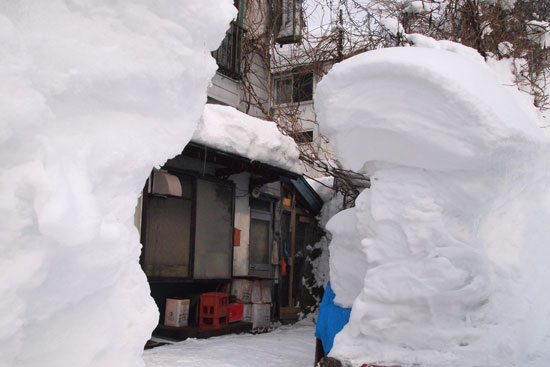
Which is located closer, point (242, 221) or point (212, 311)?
point (212, 311)

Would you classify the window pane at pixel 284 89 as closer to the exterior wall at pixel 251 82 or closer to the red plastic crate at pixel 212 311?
the exterior wall at pixel 251 82

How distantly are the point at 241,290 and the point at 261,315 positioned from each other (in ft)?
2.56

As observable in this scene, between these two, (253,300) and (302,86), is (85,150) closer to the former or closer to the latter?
(253,300)

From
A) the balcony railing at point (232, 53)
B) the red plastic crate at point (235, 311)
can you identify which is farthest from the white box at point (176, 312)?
the balcony railing at point (232, 53)

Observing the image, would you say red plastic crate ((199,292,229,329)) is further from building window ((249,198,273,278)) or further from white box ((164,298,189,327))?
building window ((249,198,273,278))

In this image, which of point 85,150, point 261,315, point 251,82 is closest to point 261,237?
point 261,315

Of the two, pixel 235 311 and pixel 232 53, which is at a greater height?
pixel 232 53

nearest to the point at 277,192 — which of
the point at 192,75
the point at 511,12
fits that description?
the point at 511,12

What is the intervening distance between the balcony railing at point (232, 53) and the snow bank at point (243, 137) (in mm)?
1923

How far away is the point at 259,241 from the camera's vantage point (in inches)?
459

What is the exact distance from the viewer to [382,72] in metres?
4.66

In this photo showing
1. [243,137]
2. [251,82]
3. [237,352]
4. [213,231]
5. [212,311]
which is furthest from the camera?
[251,82]

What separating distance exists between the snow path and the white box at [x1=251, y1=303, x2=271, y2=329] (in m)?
0.76

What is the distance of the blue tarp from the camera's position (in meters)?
5.49
